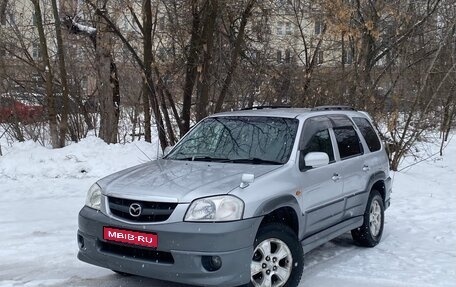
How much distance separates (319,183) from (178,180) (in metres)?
1.57

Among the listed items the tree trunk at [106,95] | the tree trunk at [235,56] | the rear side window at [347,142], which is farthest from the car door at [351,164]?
the tree trunk at [106,95]

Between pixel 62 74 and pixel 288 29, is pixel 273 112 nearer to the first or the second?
pixel 288 29

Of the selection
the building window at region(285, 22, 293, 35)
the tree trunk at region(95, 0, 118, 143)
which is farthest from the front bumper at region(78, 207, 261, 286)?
the building window at region(285, 22, 293, 35)

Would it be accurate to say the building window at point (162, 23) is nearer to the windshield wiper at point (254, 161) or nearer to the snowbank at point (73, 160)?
Answer: the snowbank at point (73, 160)

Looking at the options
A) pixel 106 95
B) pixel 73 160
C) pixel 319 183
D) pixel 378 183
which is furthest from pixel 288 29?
pixel 319 183

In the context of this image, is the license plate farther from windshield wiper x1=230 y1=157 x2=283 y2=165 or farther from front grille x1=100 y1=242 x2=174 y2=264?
windshield wiper x1=230 y1=157 x2=283 y2=165

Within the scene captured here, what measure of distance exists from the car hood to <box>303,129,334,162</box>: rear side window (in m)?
0.67

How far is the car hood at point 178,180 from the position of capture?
175 inches

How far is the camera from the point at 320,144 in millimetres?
5828

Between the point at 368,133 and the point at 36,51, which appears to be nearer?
the point at 368,133

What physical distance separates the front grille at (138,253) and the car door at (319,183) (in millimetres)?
1479

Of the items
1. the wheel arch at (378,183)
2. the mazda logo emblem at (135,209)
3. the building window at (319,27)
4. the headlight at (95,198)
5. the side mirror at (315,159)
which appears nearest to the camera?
the mazda logo emblem at (135,209)

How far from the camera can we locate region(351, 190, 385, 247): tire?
660 cm

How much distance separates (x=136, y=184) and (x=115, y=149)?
8300 millimetres
